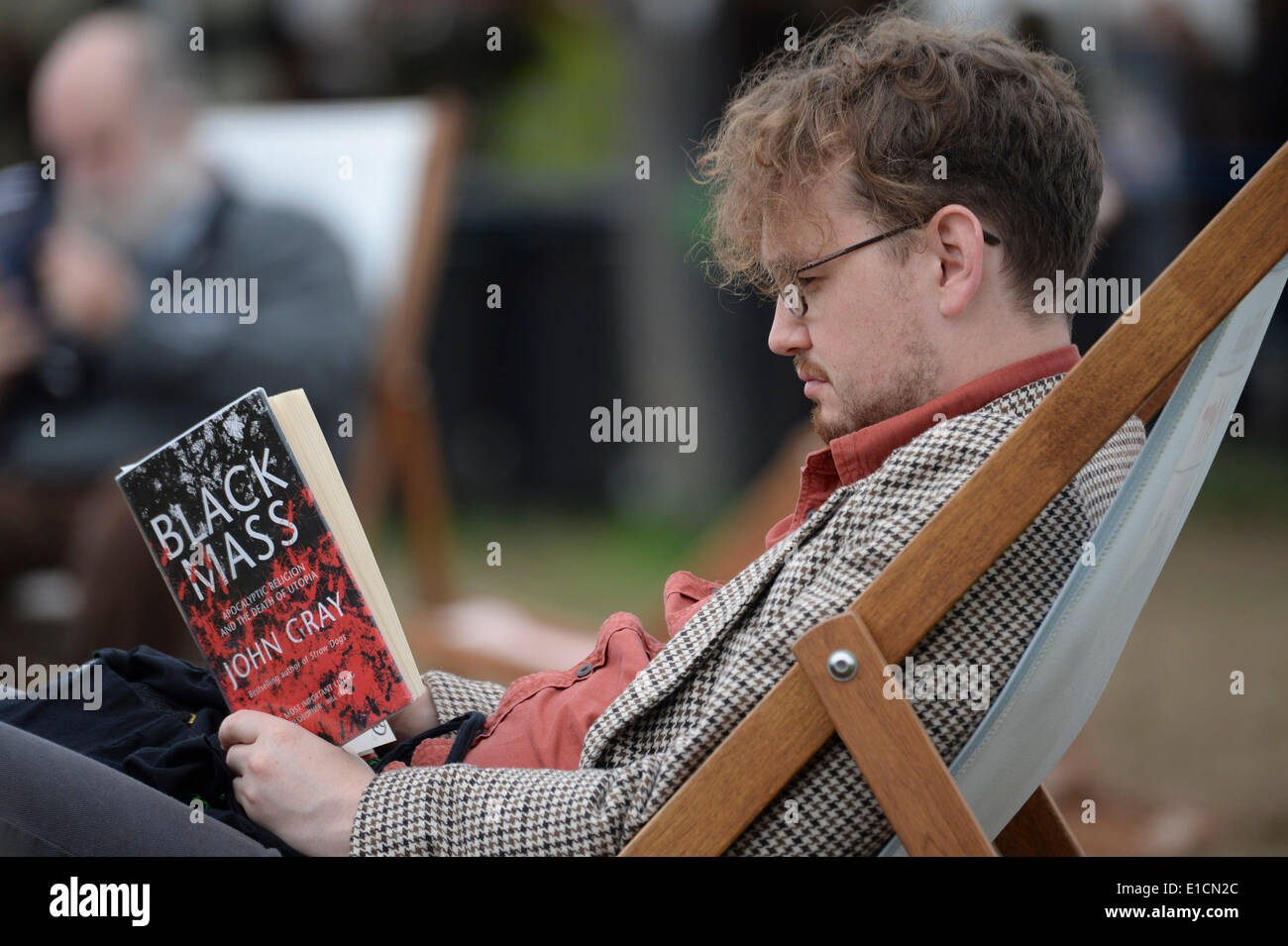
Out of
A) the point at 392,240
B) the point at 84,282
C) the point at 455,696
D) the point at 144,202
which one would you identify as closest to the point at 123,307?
the point at 84,282

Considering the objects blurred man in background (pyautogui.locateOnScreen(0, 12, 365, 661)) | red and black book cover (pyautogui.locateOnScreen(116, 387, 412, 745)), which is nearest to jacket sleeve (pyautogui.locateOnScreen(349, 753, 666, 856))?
red and black book cover (pyautogui.locateOnScreen(116, 387, 412, 745))

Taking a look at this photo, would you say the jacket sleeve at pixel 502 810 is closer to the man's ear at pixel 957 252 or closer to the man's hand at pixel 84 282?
the man's ear at pixel 957 252

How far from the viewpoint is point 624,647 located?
5.60ft

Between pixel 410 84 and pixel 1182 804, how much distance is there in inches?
251

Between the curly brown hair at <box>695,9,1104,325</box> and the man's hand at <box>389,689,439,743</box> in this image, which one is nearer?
the curly brown hair at <box>695,9,1104,325</box>

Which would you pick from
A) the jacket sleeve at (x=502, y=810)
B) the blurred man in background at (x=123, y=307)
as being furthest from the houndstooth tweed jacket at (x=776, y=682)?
the blurred man in background at (x=123, y=307)

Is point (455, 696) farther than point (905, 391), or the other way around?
point (455, 696)

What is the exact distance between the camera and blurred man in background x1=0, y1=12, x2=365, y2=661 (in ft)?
12.9

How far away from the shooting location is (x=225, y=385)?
13.1ft

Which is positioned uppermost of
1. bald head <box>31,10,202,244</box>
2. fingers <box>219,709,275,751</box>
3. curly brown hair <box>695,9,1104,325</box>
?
bald head <box>31,10,202,244</box>

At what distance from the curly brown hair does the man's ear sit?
22 millimetres

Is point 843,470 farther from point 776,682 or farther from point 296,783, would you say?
point 296,783

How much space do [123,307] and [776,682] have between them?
10.0ft

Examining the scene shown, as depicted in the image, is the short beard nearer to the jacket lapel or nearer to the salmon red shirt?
the salmon red shirt
